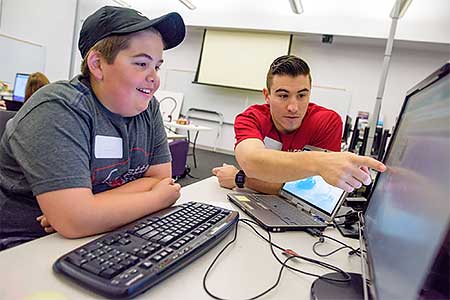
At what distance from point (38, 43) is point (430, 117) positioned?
7955mm

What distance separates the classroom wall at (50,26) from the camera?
6.73 m

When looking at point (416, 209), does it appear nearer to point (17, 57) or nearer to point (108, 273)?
point (108, 273)

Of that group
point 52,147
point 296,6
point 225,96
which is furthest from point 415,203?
point 225,96

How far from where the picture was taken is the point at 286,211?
3.54ft

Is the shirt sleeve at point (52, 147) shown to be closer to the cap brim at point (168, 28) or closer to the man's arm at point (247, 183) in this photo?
the cap brim at point (168, 28)

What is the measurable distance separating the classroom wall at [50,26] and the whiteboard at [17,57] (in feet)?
0.70

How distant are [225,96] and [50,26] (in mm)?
3910

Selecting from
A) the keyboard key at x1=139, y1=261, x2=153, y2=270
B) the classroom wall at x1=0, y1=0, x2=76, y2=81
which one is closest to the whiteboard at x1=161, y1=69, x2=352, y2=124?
the classroom wall at x1=0, y1=0, x2=76, y2=81

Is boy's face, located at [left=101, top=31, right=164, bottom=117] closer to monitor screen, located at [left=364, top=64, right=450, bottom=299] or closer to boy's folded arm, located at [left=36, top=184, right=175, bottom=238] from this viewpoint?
boy's folded arm, located at [left=36, top=184, right=175, bottom=238]

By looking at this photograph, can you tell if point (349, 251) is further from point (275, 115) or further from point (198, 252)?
point (275, 115)

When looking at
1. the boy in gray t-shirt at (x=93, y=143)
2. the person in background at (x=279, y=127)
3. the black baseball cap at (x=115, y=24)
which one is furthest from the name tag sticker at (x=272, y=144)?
the black baseball cap at (x=115, y=24)

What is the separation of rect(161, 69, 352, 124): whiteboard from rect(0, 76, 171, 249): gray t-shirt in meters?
5.64

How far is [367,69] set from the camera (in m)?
6.02

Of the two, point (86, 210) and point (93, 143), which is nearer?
point (86, 210)
